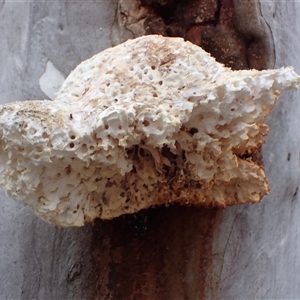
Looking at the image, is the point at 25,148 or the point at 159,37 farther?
the point at 159,37

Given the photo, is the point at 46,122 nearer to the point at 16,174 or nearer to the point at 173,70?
the point at 16,174

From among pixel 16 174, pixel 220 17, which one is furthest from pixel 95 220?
pixel 220 17

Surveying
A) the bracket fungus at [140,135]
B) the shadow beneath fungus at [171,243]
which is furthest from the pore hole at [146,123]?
the shadow beneath fungus at [171,243]

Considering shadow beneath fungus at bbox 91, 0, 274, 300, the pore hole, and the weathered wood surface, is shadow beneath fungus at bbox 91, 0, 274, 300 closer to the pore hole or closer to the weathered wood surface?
the weathered wood surface

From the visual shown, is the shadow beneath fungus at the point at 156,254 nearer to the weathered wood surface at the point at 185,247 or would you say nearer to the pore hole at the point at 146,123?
the weathered wood surface at the point at 185,247

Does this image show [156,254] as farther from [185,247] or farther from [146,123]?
[146,123]

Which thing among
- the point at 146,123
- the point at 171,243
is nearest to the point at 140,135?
the point at 146,123
